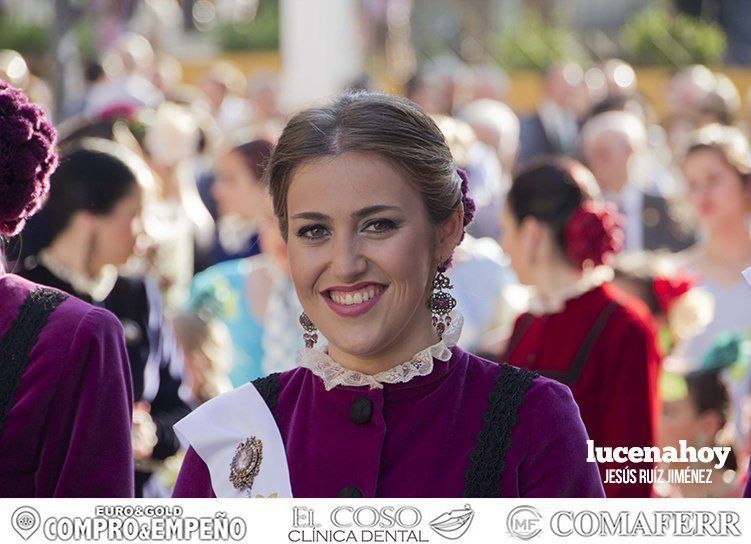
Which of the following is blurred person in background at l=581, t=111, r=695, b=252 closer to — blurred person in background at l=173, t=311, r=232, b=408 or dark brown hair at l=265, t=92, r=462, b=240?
blurred person in background at l=173, t=311, r=232, b=408

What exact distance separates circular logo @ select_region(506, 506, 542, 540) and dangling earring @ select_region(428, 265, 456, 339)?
36cm

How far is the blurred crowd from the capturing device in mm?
4379

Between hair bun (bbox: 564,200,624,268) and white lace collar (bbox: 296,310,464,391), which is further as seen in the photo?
hair bun (bbox: 564,200,624,268)

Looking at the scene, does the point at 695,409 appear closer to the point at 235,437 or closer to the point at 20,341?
the point at 235,437

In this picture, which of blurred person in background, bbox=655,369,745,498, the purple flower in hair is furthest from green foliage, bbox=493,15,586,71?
the purple flower in hair

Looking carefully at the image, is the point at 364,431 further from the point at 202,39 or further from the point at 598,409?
the point at 202,39

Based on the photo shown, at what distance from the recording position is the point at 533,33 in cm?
1952

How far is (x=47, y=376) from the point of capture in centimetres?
258

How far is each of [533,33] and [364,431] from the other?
1747 centimetres

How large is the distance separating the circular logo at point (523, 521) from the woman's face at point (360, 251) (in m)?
0.36

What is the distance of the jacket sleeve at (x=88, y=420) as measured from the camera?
260 centimetres

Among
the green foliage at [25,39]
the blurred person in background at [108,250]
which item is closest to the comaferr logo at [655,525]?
the blurred person in background at [108,250]

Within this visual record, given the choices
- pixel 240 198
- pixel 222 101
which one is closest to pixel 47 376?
pixel 240 198

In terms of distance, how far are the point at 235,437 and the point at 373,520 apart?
0.29 meters
